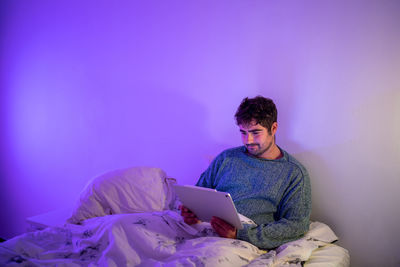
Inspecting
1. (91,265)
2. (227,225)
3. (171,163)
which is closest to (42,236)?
(91,265)

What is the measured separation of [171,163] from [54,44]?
146 cm

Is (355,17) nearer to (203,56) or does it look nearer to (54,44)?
(203,56)

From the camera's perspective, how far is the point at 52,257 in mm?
1159

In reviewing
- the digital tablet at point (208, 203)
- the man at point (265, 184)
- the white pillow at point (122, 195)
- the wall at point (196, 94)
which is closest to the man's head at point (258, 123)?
the man at point (265, 184)

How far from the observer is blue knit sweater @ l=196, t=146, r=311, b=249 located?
134cm

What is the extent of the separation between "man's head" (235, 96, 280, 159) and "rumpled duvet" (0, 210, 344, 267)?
446mm

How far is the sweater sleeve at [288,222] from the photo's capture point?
1311mm

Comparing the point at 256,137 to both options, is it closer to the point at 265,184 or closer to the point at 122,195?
the point at 265,184

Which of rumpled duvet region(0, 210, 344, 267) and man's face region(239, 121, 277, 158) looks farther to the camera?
man's face region(239, 121, 277, 158)

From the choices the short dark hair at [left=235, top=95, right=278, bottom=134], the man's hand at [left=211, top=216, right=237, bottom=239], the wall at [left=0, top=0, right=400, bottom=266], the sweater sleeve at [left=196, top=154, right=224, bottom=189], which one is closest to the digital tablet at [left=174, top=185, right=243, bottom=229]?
the man's hand at [left=211, top=216, right=237, bottom=239]

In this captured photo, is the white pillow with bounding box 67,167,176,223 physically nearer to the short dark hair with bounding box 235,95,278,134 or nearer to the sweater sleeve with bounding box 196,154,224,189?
the sweater sleeve with bounding box 196,154,224,189

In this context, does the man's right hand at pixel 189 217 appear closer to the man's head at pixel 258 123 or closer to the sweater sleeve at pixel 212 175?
the sweater sleeve at pixel 212 175

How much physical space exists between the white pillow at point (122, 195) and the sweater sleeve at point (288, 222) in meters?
0.59

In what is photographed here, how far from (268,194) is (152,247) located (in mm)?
610
